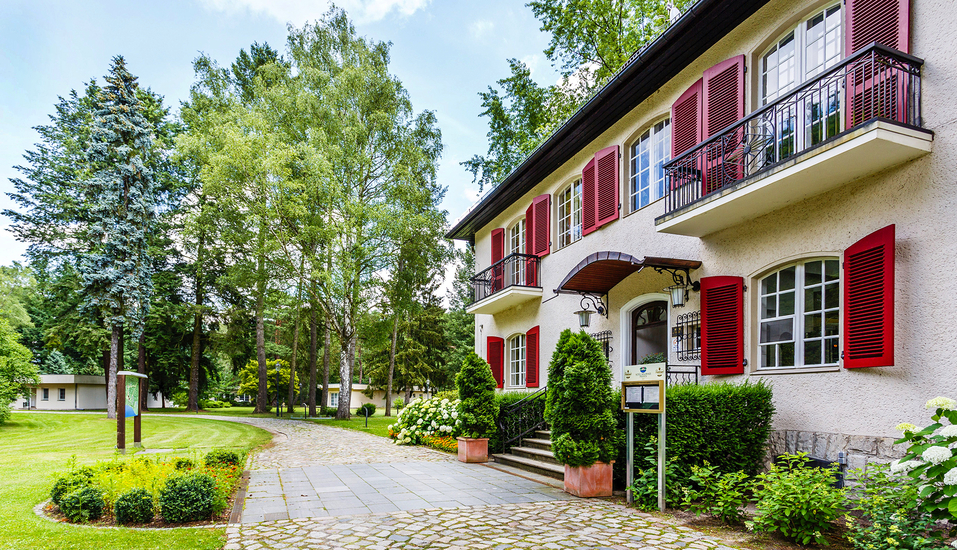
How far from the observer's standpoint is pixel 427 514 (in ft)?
21.1

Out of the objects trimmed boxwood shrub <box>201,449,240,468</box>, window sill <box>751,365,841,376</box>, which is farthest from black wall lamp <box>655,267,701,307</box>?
trimmed boxwood shrub <box>201,449,240,468</box>

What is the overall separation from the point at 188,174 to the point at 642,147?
27.9 meters

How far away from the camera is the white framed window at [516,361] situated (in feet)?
51.8

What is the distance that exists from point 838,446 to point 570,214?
8.17 meters

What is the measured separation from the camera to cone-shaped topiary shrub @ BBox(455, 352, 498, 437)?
11.1 m

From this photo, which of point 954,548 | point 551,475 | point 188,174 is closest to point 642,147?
point 551,475

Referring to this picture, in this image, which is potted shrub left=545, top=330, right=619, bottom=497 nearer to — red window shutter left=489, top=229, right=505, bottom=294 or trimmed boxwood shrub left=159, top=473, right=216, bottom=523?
trimmed boxwood shrub left=159, top=473, right=216, bottom=523

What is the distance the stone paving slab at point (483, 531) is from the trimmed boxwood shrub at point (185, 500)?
0.50m

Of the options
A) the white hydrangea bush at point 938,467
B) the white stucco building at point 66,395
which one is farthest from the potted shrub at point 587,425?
the white stucco building at point 66,395

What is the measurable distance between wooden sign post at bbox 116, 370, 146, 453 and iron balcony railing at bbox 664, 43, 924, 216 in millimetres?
11156

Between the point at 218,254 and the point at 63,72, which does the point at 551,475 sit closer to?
the point at 218,254

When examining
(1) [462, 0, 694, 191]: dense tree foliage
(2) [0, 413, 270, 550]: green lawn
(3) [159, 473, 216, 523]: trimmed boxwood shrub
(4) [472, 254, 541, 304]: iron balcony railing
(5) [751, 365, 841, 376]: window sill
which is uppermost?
(1) [462, 0, 694, 191]: dense tree foliage

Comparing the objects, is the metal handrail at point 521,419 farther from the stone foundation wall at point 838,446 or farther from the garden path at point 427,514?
the stone foundation wall at point 838,446

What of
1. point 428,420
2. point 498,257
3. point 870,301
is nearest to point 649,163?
point 870,301
